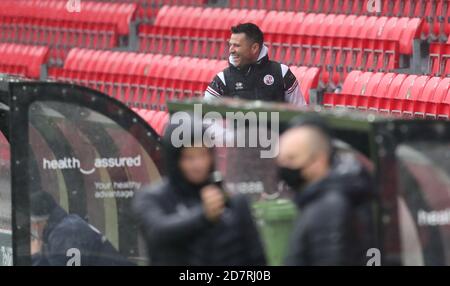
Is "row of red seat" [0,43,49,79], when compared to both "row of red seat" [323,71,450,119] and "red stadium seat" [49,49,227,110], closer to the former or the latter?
"red stadium seat" [49,49,227,110]

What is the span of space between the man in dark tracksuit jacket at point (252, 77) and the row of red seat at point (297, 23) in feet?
16.8

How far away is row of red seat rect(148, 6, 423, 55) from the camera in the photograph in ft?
52.2

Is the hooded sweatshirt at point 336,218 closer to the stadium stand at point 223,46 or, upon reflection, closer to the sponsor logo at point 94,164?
the sponsor logo at point 94,164

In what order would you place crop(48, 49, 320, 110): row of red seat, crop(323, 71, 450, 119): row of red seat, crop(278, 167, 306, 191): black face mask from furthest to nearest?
crop(48, 49, 320, 110): row of red seat < crop(323, 71, 450, 119): row of red seat < crop(278, 167, 306, 191): black face mask

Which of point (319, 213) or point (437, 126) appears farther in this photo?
point (437, 126)

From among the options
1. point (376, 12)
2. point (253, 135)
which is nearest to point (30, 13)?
point (376, 12)

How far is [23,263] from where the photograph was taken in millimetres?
7922

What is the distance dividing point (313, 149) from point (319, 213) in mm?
257

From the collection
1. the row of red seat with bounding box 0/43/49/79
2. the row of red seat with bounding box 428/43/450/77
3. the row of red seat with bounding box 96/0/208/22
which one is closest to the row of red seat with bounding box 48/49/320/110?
the row of red seat with bounding box 0/43/49/79

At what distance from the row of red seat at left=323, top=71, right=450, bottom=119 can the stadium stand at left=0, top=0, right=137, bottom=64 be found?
5.60m

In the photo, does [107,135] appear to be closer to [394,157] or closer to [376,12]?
[394,157]

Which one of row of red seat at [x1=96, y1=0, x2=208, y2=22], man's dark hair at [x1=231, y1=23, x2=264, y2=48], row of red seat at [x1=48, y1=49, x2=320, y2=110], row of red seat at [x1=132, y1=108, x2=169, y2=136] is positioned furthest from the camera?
row of red seat at [x1=96, y1=0, x2=208, y2=22]

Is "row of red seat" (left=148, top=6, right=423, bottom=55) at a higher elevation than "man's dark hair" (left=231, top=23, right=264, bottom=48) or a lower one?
higher
